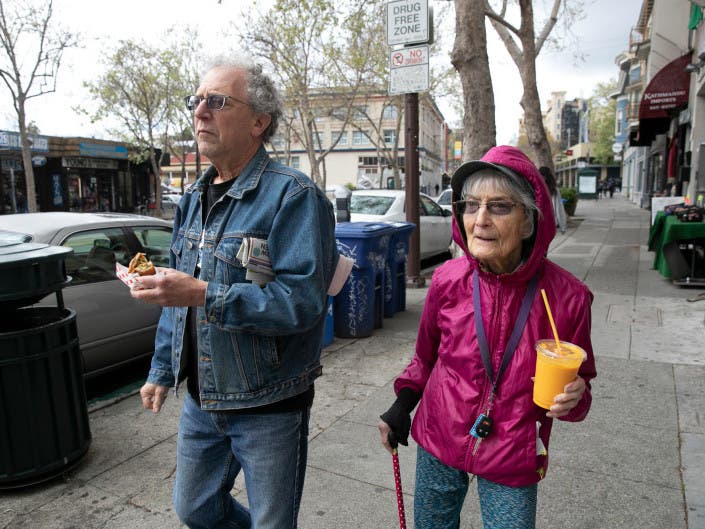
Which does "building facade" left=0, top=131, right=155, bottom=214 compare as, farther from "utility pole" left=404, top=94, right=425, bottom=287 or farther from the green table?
the green table

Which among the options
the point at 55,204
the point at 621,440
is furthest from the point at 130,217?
the point at 55,204

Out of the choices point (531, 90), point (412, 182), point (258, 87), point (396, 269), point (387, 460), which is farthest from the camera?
point (531, 90)

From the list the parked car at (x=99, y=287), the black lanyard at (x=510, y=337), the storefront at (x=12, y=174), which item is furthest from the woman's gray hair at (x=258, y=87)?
the storefront at (x=12, y=174)

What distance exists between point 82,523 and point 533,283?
2515mm

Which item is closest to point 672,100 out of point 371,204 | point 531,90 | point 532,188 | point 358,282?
point 531,90

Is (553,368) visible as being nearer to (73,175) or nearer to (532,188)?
(532,188)

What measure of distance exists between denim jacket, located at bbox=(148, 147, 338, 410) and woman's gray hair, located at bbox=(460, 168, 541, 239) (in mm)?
495

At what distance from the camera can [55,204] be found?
2988cm

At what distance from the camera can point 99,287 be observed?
471 cm

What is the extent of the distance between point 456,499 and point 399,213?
8.26 metres

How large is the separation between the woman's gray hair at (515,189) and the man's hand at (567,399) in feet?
1.53

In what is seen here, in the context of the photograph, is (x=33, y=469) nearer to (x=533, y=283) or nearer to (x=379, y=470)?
(x=379, y=470)

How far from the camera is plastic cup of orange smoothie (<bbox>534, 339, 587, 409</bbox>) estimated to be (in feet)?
4.86

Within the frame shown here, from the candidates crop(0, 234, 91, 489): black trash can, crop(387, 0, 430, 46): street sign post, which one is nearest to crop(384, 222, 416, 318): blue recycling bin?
crop(387, 0, 430, 46): street sign post
